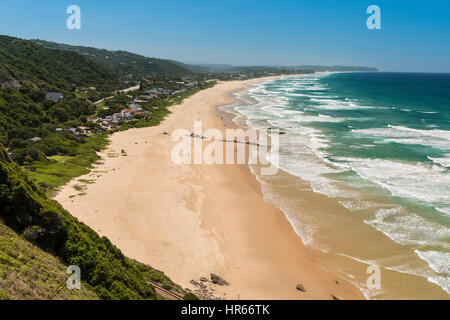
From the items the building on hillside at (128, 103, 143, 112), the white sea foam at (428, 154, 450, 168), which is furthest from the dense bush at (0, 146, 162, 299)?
the building on hillside at (128, 103, 143, 112)

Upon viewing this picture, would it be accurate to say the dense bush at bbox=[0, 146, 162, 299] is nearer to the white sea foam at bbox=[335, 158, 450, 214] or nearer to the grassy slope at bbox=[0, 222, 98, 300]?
the grassy slope at bbox=[0, 222, 98, 300]

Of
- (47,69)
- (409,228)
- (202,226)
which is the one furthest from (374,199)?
(47,69)

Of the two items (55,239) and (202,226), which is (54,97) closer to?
(202,226)

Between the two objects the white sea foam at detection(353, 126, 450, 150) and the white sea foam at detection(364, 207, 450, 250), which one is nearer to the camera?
the white sea foam at detection(364, 207, 450, 250)

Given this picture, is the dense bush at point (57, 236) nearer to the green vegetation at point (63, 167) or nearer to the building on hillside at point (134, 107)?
the green vegetation at point (63, 167)
